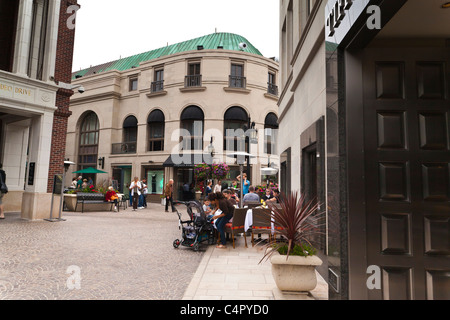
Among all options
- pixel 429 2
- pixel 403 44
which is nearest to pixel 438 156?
pixel 403 44

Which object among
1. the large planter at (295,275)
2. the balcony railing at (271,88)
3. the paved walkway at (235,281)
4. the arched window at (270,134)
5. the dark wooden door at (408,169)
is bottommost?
the paved walkway at (235,281)

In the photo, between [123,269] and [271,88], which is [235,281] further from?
[271,88]

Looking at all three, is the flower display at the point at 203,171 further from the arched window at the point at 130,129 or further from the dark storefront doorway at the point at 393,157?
the dark storefront doorway at the point at 393,157

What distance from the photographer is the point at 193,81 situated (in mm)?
24750

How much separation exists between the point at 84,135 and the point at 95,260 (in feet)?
92.2

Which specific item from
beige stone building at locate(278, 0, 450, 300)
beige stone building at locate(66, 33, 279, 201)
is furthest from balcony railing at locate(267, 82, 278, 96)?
beige stone building at locate(278, 0, 450, 300)

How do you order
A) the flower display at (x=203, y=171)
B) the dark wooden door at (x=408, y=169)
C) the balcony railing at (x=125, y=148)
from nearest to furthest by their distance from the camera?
the dark wooden door at (x=408, y=169) < the flower display at (x=203, y=171) < the balcony railing at (x=125, y=148)

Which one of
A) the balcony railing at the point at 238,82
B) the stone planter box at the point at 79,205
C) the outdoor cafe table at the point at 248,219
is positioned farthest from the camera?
the balcony railing at the point at 238,82

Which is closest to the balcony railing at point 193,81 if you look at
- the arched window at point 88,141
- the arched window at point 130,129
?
the arched window at point 130,129

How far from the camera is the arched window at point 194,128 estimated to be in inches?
947

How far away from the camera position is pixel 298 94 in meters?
7.78

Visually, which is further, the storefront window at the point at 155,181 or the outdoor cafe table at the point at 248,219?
the storefront window at the point at 155,181

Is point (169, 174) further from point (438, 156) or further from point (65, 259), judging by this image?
point (438, 156)

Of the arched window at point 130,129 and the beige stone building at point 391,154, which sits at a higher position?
the arched window at point 130,129
